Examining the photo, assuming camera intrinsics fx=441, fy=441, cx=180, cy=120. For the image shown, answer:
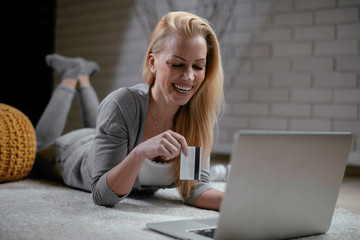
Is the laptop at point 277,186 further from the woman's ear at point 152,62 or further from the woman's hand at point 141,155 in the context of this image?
the woman's ear at point 152,62

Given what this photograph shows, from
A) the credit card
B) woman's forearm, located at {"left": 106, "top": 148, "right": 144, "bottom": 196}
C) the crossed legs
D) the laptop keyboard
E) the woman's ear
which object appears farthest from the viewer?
the crossed legs

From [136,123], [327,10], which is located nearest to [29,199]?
[136,123]

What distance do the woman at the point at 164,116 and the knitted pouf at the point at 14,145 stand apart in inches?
26.5

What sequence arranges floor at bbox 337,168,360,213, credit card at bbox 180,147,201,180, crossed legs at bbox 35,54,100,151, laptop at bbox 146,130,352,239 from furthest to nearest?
crossed legs at bbox 35,54,100,151, floor at bbox 337,168,360,213, credit card at bbox 180,147,201,180, laptop at bbox 146,130,352,239

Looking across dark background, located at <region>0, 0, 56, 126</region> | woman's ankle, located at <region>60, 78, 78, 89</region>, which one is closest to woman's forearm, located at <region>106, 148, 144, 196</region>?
woman's ankle, located at <region>60, 78, 78, 89</region>

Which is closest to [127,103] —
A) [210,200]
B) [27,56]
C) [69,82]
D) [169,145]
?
[169,145]

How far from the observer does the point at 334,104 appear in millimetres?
3191

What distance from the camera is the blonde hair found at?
1.64m

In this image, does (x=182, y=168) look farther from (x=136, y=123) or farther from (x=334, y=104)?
(x=334, y=104)

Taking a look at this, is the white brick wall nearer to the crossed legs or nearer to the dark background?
the dark background

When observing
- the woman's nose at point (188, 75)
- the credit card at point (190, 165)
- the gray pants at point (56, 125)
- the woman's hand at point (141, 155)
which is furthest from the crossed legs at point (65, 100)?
the credit card at point (190, 165)

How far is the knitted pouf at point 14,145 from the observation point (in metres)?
2.12

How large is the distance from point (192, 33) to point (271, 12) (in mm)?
2058

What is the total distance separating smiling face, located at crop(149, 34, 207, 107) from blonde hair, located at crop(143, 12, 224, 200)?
0.18 ft
